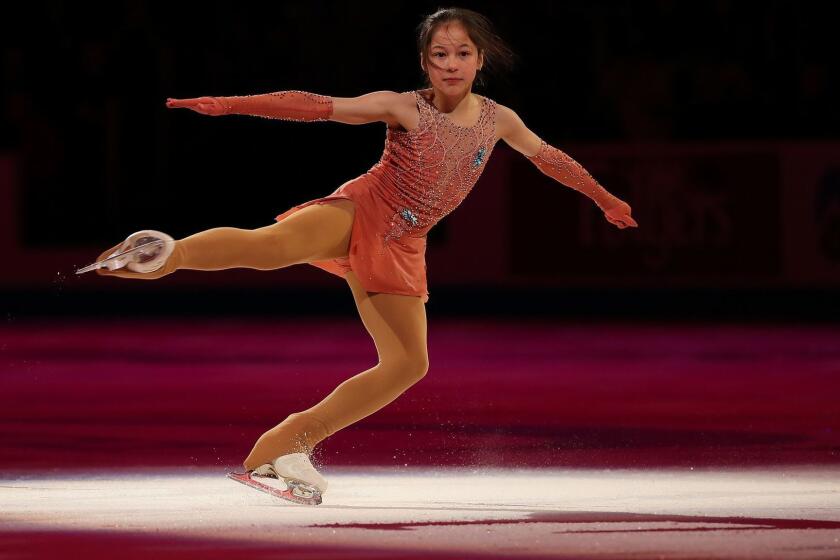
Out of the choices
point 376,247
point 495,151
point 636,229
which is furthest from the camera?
point 495,151

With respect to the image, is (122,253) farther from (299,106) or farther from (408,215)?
(408,215)

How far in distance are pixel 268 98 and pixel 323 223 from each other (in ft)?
1.56

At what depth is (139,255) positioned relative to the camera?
13.4 ft

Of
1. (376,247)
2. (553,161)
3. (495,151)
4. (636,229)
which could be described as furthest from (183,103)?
(495,151)

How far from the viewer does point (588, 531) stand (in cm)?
419

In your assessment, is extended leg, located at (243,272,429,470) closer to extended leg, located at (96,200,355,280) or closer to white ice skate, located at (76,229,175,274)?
extended leg, located at (96,200,355,280)

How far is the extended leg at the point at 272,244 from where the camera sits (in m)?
4.27

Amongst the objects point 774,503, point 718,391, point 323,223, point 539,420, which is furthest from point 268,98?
point 718,391

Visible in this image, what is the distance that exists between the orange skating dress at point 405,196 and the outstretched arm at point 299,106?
0.13m

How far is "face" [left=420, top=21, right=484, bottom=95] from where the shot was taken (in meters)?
4.76

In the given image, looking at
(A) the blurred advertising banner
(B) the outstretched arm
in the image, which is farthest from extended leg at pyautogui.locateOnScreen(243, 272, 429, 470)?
(A) the blurred advertising banner

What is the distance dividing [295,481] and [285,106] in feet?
3.54

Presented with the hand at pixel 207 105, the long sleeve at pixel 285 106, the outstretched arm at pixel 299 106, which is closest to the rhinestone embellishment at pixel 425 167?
the outstretched arm at pixel 299 106

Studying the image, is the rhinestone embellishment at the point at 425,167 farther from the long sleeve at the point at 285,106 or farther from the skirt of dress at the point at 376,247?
the long sleeve at the point at 285,106
